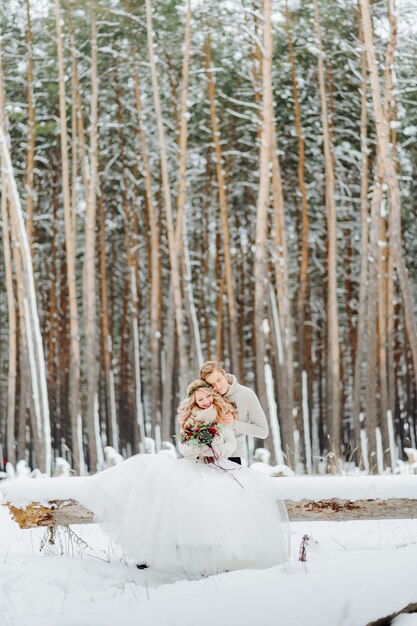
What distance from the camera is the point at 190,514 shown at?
4.88 m

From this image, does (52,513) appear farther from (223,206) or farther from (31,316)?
(223,206)

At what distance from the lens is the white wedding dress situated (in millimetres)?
4855

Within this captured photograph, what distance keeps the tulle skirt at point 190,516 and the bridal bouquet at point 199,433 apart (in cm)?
16

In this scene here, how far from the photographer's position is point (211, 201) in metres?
19.0

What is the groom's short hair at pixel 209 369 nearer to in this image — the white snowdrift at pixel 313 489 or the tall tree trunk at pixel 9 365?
the white snowdrift at pixel 313 489

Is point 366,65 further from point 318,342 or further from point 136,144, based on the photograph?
point 318,342

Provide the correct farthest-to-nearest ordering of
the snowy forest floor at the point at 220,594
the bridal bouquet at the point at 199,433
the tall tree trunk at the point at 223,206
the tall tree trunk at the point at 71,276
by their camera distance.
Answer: the tall tree trunk at the point at 223,206 < the tall tree trunk at the point at 71,276 < the bridal bouquet at the point at 199,433 < the snowy forest floor at the point at 220,594

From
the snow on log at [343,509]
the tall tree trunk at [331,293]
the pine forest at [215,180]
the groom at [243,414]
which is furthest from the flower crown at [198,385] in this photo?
the tall tree trunk at [331,293]

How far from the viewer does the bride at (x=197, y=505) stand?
15.9ft

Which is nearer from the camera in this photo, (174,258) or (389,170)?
(389,170)

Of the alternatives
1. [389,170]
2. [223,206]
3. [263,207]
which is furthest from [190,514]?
[223,206]

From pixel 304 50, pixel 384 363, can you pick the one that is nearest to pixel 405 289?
pixel 384 363

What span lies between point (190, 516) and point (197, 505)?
0.25ft

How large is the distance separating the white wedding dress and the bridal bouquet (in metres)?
0.10
